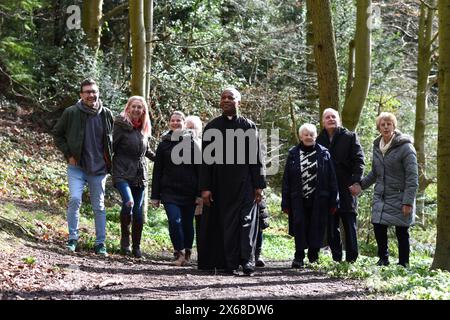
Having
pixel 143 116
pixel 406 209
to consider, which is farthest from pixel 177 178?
pixel 406 209

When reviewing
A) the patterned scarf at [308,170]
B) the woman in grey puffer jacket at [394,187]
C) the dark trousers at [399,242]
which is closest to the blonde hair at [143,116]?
the patterned scarf at [308,170]

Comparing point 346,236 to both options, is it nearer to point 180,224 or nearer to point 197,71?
point 180,224

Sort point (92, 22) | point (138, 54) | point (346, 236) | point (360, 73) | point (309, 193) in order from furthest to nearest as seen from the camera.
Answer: point (92, 22) < point (360, 73) < point (138, 54) < point (346, 236) < point (309, 193)

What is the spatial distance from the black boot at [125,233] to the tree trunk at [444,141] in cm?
448

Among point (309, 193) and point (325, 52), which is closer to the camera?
point (309, 193)

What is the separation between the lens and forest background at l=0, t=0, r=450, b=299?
14.7 metres

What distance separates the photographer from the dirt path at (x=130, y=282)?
680 cm

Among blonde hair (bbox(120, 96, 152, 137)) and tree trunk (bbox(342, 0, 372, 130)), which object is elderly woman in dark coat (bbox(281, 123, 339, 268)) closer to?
blonde hair (bbox(120, 96, 152, 137))

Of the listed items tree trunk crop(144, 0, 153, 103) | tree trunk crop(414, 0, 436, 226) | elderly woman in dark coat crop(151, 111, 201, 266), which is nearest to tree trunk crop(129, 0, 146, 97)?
tree trunk crop(144, 0, 153, 103)

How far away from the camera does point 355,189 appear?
1057 centimetres

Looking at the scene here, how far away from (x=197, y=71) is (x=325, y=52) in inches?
291

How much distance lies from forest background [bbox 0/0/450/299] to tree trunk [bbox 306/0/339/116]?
0.07 feet

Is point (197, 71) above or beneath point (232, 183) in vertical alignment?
above

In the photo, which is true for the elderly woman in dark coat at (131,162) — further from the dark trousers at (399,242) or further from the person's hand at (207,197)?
the dark trousers at (399,242)
